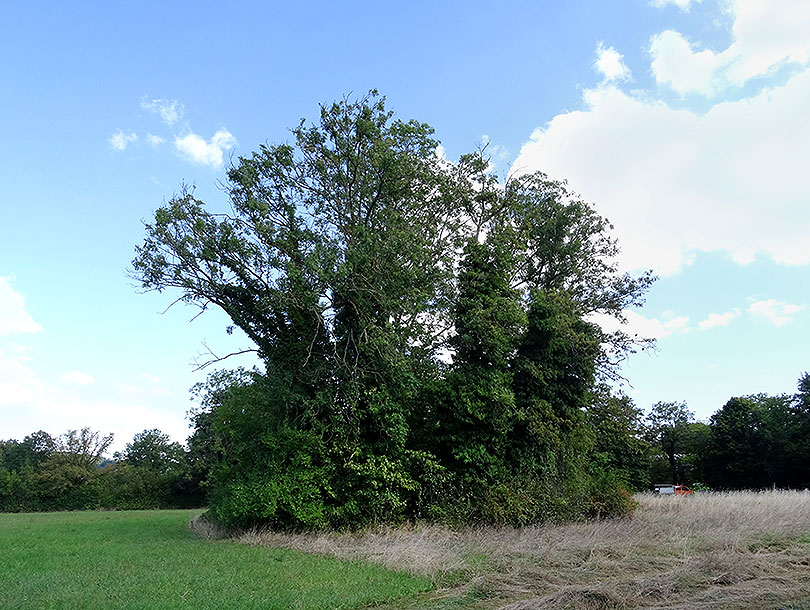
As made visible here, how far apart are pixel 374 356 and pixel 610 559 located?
9.20 metres

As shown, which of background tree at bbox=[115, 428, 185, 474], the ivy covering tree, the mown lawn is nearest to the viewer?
the mown lawn

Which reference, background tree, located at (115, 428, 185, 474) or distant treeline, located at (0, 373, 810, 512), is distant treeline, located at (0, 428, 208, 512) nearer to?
distant treeline, located at (0, 373, 810, 512)

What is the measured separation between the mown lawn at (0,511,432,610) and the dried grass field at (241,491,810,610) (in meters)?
0.93

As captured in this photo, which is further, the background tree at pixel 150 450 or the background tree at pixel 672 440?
the background tree at pixel 150 450

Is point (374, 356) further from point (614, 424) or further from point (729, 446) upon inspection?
point (729, 446)

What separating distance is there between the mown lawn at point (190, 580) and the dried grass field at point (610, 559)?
0.93 m

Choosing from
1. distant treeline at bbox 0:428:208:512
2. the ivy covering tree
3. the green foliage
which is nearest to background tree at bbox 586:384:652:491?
the ivy covering tree

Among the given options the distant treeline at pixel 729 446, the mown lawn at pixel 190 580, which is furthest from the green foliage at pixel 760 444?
the mown lawn at pixel 190 580

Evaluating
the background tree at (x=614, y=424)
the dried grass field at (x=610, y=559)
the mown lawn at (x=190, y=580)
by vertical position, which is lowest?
the dried grass field at (x=610, y=559)

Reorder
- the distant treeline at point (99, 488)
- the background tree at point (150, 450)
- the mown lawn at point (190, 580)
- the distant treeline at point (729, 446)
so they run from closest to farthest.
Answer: the mown lawn at point (190, 580), the distant treeline at point (729, 446), the distant treeline at point (99, 488), the background tree at point (150, 450)

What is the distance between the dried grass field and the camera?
8.08m

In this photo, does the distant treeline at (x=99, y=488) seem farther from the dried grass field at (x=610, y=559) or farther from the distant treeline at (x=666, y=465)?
the dried grass field at (x=610, y=559)

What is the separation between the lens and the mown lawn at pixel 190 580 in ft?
25.8

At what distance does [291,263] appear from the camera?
1695 centimetres
